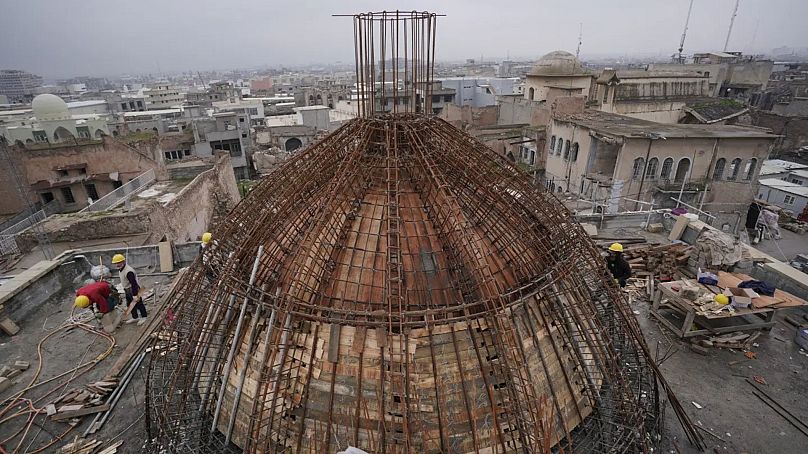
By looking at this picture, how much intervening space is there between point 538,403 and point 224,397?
7028 millimetres

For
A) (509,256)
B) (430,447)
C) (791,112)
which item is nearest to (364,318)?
(430,447)

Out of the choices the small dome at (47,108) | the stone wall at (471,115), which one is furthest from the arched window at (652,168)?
the small dome at (47,108)

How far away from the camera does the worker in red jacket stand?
1333cm

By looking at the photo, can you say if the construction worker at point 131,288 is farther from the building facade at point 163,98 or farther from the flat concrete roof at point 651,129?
the building facade at point 163,98

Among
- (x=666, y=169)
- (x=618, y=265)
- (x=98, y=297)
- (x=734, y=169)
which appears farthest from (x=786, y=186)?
(x=98, y=297)

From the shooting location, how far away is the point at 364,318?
345 inches

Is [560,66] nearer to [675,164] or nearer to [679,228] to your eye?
[675,164]

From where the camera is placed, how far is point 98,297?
13.9 meters

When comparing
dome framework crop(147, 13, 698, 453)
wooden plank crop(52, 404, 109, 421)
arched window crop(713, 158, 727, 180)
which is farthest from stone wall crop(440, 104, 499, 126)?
wooden plank crop(52, 404, 109, 421)

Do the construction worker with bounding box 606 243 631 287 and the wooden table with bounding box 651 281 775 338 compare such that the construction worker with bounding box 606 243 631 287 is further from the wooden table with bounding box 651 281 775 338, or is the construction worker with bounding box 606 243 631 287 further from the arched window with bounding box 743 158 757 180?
the arched window with bounding box 743 158 757 180

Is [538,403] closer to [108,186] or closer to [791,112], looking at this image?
[108,186]

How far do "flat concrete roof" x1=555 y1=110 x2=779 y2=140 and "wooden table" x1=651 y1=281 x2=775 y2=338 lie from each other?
18.2m

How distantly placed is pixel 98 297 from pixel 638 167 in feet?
107

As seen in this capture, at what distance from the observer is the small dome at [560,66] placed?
49.3 metres
